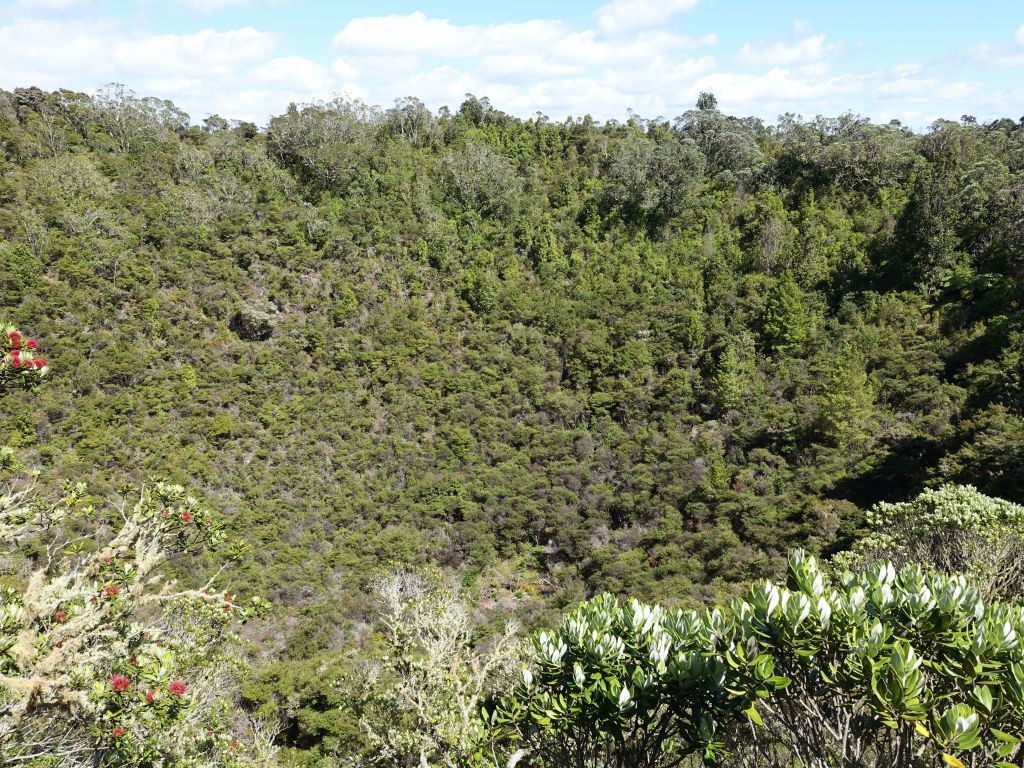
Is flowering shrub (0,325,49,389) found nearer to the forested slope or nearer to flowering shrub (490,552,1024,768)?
Answer: flowering shrub (490,552,1024,768)

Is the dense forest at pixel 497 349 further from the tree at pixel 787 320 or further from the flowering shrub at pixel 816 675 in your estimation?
the flowering shrub at pixel 816 675

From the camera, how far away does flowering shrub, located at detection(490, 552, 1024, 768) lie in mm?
4035

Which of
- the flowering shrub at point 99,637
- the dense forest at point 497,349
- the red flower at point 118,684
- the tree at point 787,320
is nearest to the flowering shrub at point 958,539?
the dense forest at point 497,349

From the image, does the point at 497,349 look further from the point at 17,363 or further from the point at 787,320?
the point at 17,363

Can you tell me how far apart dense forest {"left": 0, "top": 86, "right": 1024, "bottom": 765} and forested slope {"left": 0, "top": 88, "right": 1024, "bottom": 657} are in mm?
197

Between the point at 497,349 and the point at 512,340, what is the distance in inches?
57.9

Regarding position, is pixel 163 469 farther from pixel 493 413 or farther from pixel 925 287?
pixel 925 287

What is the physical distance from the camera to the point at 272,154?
1965 inches

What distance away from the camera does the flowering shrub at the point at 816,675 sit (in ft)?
13.2


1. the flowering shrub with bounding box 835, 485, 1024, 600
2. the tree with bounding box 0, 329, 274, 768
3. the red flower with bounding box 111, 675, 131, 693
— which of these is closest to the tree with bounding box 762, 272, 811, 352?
the flowering shrub with bounding box 835, 485, 1024, 600

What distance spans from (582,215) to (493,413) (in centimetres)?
2074

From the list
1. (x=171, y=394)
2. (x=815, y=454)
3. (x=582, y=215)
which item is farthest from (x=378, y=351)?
(x=815, y=454)

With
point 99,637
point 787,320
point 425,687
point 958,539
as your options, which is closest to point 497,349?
point 787,320

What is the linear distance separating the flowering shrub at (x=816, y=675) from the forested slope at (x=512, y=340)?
73.0 feet
